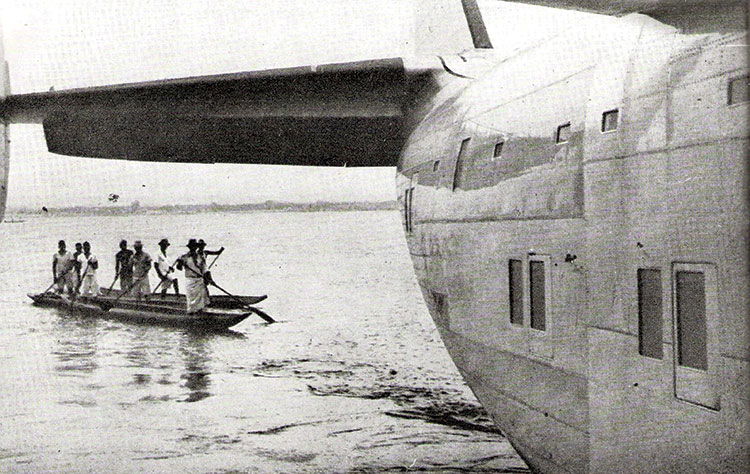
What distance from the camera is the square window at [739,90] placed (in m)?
2.77

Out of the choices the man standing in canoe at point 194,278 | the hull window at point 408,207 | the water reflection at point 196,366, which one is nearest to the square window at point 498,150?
the hull window at point 408,207

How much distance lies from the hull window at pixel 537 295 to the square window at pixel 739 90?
1.53 meters

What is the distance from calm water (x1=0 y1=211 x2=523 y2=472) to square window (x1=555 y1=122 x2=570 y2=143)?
3.82 metres

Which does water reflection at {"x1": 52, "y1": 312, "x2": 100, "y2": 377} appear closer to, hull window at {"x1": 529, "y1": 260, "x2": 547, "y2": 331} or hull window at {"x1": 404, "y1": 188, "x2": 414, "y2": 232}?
hull window at {"x1": 404, "y1": 188, "x2": 414, "y2": 232}

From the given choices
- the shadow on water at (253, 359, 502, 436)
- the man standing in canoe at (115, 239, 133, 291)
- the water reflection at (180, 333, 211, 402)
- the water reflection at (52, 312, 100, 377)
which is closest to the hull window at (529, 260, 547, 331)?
the shadow on water at (253, 359, 502, 436)

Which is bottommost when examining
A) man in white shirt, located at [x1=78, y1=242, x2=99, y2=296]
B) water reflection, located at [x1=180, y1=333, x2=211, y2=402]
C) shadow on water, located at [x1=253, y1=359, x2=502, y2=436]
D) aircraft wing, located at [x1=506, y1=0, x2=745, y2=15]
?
shadow on water, located at [x1=253, y1=359, x2=502, y2=436]

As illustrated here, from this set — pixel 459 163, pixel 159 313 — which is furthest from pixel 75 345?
pixel 459 163

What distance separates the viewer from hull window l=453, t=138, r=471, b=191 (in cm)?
526

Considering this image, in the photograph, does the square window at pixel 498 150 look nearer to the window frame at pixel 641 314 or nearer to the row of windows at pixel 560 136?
the row of windows at pixel 560 136

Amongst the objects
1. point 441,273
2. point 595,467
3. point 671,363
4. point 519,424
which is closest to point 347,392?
point 441,273

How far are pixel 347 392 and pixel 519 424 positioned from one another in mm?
5998

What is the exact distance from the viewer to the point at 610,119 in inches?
140

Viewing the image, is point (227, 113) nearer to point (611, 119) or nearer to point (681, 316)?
point (611, 119)

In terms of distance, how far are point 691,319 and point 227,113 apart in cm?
471
